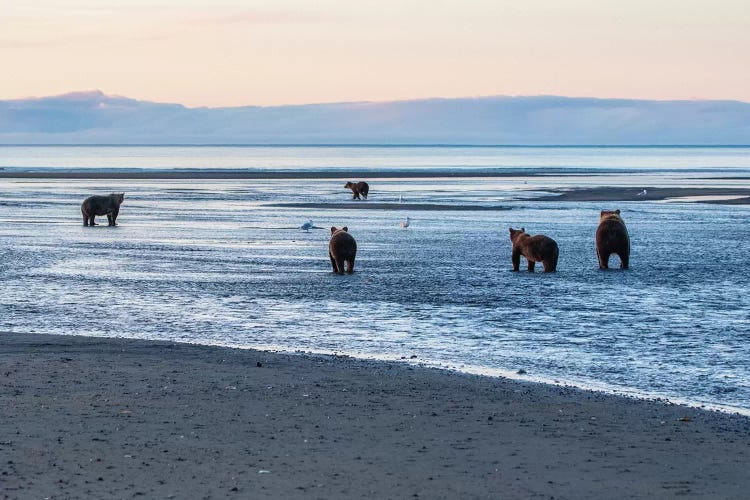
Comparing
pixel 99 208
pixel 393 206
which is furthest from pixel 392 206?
pixel 99 208

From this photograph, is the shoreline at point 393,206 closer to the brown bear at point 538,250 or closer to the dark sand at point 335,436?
the brown bear at point 538,250

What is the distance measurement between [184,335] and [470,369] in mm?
3928

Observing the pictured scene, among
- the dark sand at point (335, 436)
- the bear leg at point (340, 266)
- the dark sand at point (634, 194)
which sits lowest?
the dark sand at point (335, 436)

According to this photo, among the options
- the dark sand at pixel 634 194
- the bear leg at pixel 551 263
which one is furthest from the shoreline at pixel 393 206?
the bear leg at pixel 551 263

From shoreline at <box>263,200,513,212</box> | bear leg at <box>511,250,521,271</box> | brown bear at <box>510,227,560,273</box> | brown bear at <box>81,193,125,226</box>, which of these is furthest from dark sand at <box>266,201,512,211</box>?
brown bear at <box>510,227,560,273</box>

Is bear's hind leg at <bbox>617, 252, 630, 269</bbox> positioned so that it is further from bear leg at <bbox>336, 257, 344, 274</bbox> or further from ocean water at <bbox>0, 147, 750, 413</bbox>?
bear leg at <bbox>336, 257, 344, 274</bbox>

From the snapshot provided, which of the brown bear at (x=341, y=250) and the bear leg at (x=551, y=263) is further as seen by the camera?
the bear leg at (x=551, y=263)

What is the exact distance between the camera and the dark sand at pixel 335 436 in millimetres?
7336

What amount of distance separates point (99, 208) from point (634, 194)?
97.0 ft

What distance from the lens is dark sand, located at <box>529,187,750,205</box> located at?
5188 centimetres

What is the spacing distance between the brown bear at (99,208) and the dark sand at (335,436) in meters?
23.1

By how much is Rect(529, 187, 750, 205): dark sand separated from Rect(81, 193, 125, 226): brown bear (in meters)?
22.5

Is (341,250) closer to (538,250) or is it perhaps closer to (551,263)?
(538,250)

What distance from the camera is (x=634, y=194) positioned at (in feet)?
183
